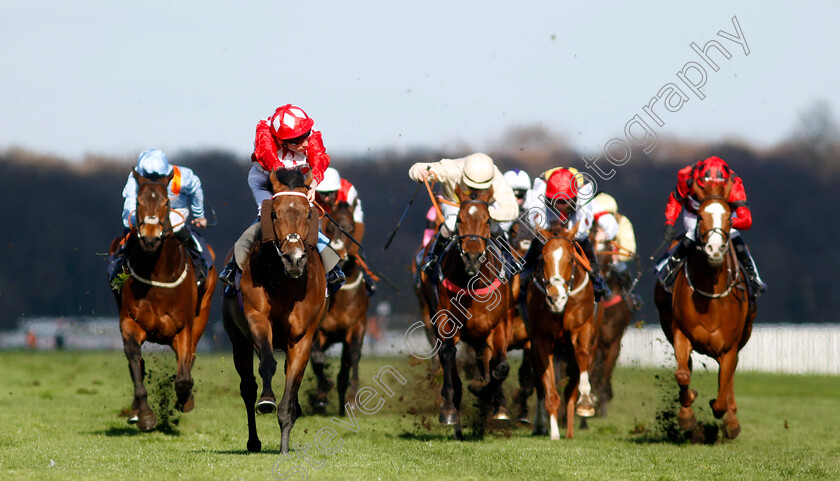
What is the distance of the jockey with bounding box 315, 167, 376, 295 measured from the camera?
13.5 metres

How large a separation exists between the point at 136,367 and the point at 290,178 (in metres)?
3.27

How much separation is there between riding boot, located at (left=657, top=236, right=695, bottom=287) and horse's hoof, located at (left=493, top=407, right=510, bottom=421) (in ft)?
7.07

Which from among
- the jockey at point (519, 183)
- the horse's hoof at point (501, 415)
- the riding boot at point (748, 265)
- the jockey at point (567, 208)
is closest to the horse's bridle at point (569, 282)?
the jockey at point (567, 208)

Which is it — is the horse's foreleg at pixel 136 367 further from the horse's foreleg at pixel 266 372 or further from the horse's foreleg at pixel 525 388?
the horse's foreleg at pixel 525 388

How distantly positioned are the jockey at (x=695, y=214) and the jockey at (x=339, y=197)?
3.99m

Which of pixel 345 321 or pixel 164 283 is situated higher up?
pixel 164 283

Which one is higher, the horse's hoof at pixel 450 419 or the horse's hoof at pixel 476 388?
the horse's hoof at pixel 476 388

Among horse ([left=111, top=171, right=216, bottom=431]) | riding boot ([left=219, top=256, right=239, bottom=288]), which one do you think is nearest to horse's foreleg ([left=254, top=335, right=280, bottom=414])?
riding boot ([left=219, top=256, right=239, bottom=288])

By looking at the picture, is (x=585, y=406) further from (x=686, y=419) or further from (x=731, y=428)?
(x=731, y=428)

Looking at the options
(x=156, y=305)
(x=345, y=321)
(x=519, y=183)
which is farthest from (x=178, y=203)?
(x=519, y=183)

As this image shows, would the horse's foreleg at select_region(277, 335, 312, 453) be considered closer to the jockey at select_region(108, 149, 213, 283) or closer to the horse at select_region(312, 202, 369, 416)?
the jockey at select_region(108, 149, 213, 283)

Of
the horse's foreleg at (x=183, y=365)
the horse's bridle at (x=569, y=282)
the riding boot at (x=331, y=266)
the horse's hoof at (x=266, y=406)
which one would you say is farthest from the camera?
A: the horse's bridle at (x=569, y=282)

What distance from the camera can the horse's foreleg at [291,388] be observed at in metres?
8.49

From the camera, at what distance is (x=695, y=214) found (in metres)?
11.7
